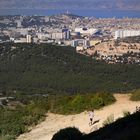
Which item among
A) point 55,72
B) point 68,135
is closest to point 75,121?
point 68,135

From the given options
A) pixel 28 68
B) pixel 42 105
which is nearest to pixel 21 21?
pixel 28 68

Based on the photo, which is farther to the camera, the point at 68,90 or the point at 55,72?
the point at 55,72

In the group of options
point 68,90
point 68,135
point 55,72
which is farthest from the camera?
point 55,72

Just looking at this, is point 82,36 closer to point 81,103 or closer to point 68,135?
point 81,103

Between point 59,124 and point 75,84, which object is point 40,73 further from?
point 59,124

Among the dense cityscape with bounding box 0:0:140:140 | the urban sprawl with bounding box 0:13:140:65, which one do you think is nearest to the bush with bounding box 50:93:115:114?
the dense cityscape with bounding box 0:0:140:140

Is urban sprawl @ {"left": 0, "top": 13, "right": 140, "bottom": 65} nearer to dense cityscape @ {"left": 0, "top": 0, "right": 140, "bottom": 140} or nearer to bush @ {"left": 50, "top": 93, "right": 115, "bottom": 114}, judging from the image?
dense cityscape @ {"left": 0, "top": 0, "right": 140, "bottom": 140}

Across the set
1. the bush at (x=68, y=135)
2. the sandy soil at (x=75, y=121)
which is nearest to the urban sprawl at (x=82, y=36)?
the sandy soil at (x=75, y=121)
